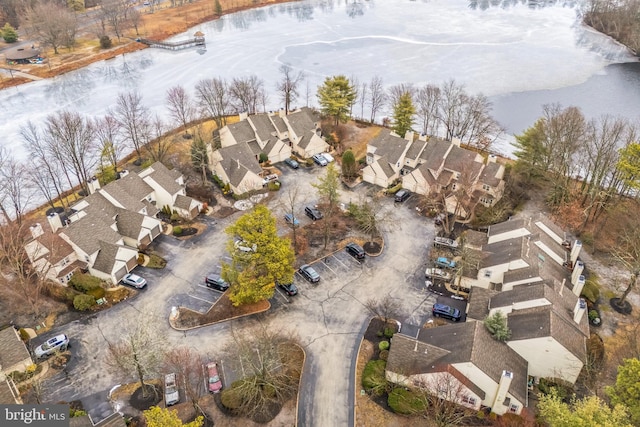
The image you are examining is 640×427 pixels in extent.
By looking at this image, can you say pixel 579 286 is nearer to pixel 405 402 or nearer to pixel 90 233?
pixel 405 402

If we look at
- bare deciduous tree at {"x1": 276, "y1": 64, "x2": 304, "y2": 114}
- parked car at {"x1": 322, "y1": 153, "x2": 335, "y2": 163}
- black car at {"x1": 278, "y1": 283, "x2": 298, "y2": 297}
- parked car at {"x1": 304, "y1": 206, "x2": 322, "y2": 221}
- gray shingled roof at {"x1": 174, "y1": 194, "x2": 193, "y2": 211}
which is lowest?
black car at {"x1": 278, "y1": 283, "x2": 298, "y2": 297}

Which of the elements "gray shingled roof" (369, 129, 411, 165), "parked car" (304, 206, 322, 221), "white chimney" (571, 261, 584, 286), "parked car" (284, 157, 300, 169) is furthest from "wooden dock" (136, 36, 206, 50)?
"white chimney" (571, 261, 584, 286)

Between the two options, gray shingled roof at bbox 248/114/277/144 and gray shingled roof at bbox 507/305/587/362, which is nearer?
gray shingled roof at bbox 507/305/587/362

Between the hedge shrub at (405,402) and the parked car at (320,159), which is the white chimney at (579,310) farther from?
the parked car at (320,159)

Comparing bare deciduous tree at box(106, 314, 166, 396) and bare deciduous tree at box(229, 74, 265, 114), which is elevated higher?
bare deciduous tree at box(229, 74, 265, 114)

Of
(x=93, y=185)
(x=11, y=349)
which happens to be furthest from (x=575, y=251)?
(x=93, y=185)

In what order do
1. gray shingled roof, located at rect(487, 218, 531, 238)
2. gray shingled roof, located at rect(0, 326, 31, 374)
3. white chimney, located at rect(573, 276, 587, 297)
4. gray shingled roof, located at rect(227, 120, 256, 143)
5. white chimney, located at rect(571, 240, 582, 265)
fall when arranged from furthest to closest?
1. gray shingled roof, located at rect(227, 120, 256, 143)
2. gray shingled roof, located at rect(487, 218, 531, 238)
3. white chimney, located at rect(571, 240, 582, 265)
4. white chimney, located at rect(573, 276, 587, 297)
5. gray shingled roof, located at rect(0, 326, 31, 374)

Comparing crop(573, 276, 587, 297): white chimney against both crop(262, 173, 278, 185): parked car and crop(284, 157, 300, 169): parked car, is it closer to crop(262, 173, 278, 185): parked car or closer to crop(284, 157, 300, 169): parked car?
crop(262, 173, 278, 185): parked car
